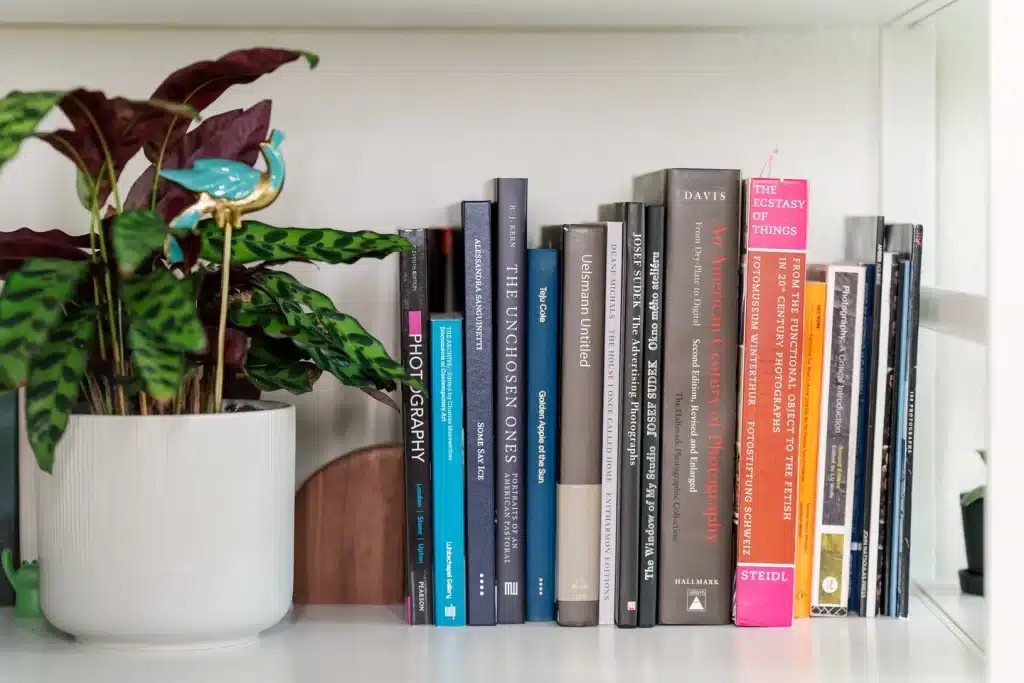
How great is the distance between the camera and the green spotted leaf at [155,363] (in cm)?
64

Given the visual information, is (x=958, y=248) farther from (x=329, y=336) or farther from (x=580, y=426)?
(x=329, y=336)

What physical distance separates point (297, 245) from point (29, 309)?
8.0 inches

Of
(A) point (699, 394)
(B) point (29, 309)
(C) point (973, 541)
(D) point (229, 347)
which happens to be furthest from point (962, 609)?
(B) point (29, 309)

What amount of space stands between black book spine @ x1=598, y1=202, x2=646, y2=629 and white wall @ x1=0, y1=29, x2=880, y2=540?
0.58 feet

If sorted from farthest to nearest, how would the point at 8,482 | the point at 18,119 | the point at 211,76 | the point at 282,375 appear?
the point at 8,482, the point at 282,375, the point at 211,76, the point at 18,119

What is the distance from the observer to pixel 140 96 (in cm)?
96

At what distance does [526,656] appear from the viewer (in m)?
0.77

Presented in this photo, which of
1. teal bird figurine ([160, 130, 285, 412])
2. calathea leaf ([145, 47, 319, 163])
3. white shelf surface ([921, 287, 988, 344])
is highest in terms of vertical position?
calathea leaf ([145, 47, 319, 163])

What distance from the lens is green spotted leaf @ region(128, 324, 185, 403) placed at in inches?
25.1

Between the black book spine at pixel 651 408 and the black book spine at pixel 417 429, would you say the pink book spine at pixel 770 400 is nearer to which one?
the black book spine at pixel 651 408

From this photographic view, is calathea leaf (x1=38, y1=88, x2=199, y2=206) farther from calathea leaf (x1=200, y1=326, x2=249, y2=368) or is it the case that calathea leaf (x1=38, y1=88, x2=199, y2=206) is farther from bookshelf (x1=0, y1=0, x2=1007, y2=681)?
bookshelf (x1=0, y1=0, x2=1007, y2=681)

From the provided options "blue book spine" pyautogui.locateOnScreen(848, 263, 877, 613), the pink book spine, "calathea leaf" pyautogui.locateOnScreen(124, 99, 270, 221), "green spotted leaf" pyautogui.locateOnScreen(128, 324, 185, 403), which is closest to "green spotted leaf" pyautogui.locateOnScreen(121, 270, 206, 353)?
"green spotted leaf" pyautogui.locateOnScreen(128, 324, 185, 403)

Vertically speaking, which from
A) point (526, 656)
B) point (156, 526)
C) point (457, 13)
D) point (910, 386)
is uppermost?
point (457, 13)

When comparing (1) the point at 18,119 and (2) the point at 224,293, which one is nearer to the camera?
(1) the point at 18,119
